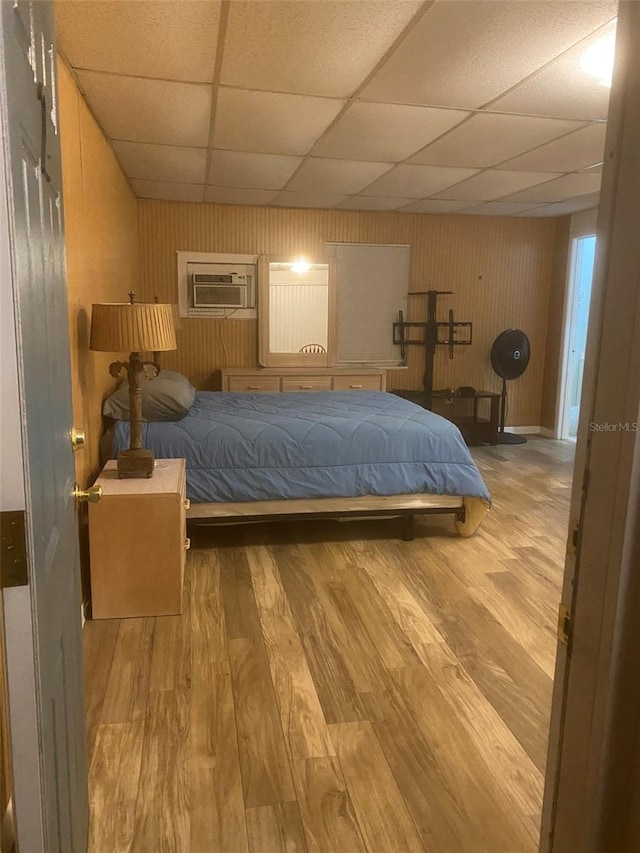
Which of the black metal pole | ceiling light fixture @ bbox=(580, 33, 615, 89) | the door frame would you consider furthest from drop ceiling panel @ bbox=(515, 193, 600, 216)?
the door frame

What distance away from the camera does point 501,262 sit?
261 inches

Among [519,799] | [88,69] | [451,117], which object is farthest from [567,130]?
[519,799]

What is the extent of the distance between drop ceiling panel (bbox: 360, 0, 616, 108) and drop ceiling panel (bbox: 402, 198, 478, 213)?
2.66 meters

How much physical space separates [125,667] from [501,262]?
5.84m

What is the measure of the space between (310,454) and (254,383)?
8.35ft

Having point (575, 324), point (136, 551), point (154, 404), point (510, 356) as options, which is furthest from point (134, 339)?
point (575, 324)

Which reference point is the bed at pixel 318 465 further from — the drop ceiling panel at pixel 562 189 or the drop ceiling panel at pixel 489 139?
the drop ceiling panel at pixel 562 189

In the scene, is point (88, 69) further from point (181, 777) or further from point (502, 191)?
point (502, 191)

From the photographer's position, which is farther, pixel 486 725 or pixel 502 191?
pixel 502 191

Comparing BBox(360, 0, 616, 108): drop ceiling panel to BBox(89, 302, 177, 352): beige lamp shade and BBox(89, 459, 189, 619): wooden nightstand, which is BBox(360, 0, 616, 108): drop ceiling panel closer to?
BBox(89, 302, 177, 352): beige lamp shade

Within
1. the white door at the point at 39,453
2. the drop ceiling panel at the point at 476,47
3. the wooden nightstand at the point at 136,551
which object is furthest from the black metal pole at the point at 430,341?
the white door at the point at 39,453

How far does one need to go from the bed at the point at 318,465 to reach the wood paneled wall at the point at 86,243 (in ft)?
1.23

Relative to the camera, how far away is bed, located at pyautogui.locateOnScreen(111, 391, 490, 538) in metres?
3.35

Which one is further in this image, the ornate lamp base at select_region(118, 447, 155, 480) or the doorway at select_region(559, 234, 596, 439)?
the doorway at select_region(559, 234, 596, 439)
